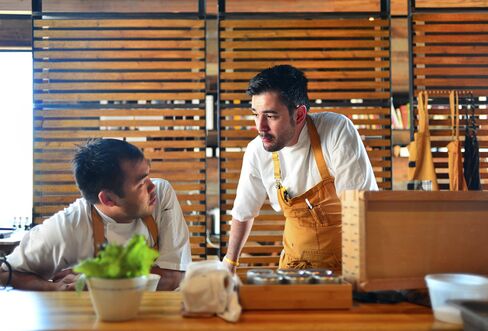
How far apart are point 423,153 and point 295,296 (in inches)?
111

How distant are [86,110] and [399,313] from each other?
3467 mm

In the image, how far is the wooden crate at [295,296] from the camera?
168 cm

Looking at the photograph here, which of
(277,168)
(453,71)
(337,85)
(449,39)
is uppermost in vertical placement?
(449,39)

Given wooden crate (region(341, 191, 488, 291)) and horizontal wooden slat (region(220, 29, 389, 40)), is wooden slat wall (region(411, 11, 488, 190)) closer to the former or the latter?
horizontal wooden slat (region(220, 29, 389, 40))

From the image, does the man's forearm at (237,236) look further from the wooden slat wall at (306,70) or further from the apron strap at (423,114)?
the apron strap at (423,114)

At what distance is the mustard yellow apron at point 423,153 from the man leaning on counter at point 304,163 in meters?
1.51

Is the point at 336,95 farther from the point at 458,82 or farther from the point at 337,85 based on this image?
the point at 458,82

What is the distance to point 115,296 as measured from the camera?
153 centimetres

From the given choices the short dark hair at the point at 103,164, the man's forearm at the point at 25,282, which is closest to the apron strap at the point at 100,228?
the short dark hair at the point at 103,164

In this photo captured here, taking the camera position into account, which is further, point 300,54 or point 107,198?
point 300,54

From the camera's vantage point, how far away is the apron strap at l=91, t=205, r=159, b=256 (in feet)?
8.06

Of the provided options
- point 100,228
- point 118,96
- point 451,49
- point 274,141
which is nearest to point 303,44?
point 451,49

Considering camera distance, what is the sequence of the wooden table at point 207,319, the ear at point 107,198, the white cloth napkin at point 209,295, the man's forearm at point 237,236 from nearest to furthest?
the wooden table at point 207,319, the white cloth napkin at point 209,295, the ear at point 107,198, the man's forearm at point 237,236

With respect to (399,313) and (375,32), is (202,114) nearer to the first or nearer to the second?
(375,32)
